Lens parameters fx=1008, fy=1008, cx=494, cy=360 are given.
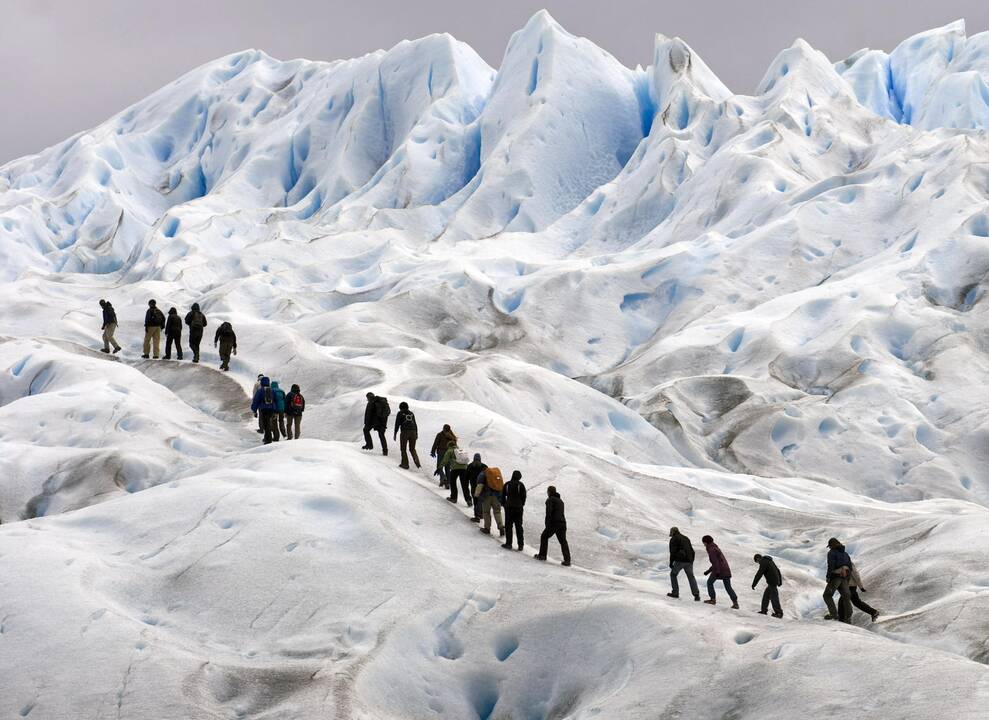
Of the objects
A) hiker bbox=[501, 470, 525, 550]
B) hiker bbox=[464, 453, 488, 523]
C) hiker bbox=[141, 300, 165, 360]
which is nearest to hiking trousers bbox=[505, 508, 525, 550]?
hiker bbox=[501, 470, 525, 550]

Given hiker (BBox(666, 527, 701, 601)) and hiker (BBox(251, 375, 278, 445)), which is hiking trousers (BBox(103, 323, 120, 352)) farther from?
hiker (BBox(666, 527, 701, 601))

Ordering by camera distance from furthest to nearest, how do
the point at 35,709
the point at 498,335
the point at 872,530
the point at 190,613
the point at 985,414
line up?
the point at 498,335 < the point at 985,414 < the point at 872,530 < the point at 190,613 < the point at 35,709

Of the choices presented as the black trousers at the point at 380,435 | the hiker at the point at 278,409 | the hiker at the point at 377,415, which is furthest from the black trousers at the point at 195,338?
the hiker at the point at 377,415

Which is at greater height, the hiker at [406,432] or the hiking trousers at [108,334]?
the hiking trousers at [108,334]

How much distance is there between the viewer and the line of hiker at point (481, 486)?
15805 mm

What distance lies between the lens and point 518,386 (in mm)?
28062

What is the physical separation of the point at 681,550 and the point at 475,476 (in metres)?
4.08

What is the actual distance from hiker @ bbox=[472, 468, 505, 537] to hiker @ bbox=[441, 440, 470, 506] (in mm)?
878

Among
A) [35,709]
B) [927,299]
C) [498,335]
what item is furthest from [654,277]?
[35,709]

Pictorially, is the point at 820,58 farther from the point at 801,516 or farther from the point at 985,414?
the point at 801,516

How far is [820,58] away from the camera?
190 feet

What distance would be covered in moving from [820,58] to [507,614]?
52372 millimetres

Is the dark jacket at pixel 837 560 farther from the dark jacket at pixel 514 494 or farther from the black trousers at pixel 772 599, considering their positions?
the dark jacket at pixel 514 494

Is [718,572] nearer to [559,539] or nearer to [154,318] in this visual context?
[559,539]
